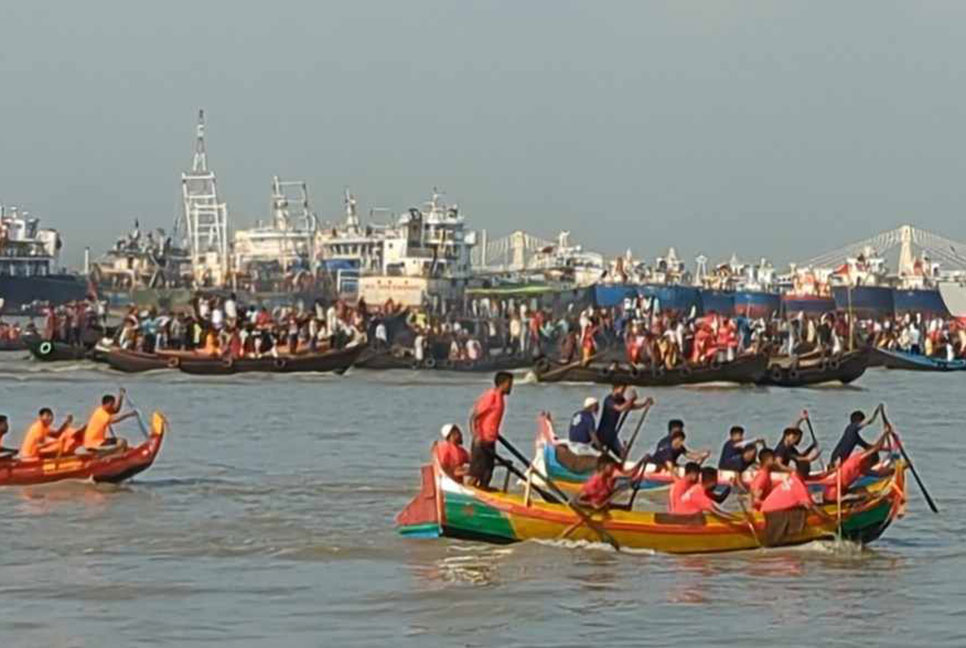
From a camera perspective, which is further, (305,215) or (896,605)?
(305,215)

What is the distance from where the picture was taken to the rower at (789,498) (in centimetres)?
2000

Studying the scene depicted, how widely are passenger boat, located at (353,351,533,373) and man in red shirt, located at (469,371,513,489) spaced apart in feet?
123

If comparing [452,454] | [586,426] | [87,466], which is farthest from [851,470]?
[87,466]

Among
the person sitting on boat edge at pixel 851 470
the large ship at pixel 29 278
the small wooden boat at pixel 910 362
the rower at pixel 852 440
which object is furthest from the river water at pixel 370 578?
the large ship at pixel 29 278

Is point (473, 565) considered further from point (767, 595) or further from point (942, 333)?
point (942, 333)

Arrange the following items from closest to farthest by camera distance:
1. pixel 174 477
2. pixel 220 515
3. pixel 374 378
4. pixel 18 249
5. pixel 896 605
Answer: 1. pixel 896 605
2. pixel 220 515
3. pixel 174 477
4. pixel 374 378
5. pixel 18 249

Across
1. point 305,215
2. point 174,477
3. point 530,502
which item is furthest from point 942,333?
point 530,502

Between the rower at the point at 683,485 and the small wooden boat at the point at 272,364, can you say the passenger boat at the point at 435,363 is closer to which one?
the small wooden boat at the point at 272,364

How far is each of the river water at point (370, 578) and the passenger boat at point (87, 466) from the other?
0.20 meters

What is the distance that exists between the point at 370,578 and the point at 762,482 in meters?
4.21

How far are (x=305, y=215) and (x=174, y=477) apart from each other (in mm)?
69116

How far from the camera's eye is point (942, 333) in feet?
245

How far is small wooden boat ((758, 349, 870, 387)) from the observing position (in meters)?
51.9

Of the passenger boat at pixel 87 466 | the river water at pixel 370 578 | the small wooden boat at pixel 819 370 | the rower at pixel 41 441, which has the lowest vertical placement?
the river water at pixel 370 578
